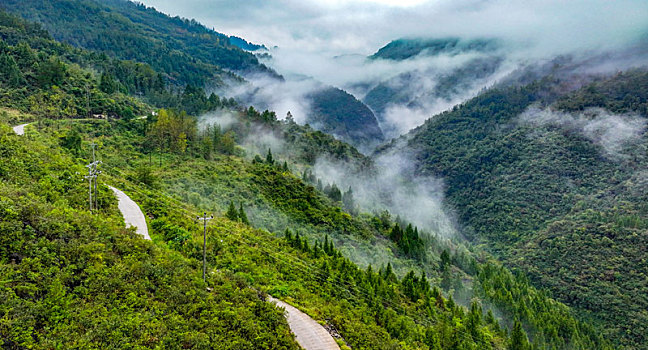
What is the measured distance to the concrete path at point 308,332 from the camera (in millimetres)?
22242

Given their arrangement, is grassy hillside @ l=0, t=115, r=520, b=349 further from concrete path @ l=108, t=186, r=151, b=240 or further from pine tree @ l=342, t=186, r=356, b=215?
pine tree @ l=342, t=186, r=356, b=215

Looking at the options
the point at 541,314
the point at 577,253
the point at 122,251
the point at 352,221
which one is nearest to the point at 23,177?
the point at 122,251

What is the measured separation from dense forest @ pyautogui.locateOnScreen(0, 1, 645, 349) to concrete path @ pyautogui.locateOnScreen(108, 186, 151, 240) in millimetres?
916

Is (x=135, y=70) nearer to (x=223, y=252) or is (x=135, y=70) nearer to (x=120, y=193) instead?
(x=120, y=193)

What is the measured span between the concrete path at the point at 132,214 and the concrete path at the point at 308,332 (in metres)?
13.2

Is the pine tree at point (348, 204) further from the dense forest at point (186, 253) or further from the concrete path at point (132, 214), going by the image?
the concrete path at point (132, 214)

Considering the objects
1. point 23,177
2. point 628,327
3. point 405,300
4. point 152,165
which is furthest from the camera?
point 628,327

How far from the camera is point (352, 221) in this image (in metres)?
74.8

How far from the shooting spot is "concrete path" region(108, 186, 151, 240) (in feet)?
103

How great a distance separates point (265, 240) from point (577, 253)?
103492 millimetres

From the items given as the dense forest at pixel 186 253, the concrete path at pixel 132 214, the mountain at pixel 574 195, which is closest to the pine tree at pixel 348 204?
the dense forest at pixel 186 253

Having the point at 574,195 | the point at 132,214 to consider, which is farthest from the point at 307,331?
the point at 574,195

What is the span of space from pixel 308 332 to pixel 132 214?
A: 2001 centimetres

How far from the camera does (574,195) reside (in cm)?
14275
